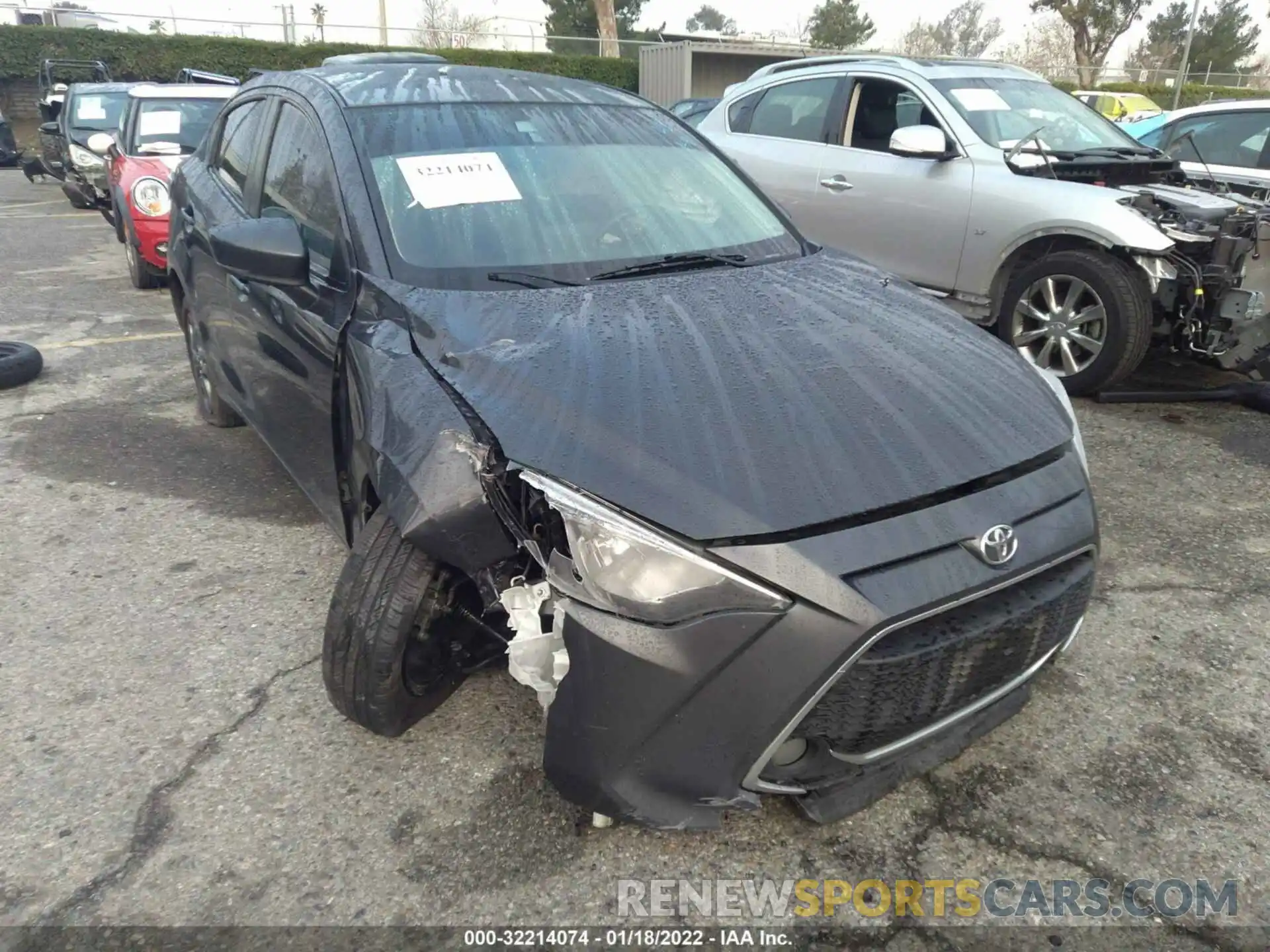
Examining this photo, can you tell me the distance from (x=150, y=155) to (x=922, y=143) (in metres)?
5.84

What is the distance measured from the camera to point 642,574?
67.4 inches

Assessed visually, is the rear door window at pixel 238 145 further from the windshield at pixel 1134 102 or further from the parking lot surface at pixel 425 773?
the windshield at pixel 1134 102

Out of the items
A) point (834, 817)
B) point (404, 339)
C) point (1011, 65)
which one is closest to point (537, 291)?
point (404, 339)

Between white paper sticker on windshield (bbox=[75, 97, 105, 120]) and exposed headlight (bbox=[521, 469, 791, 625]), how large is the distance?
13828mm

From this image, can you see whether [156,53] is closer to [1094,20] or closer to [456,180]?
[456,180]

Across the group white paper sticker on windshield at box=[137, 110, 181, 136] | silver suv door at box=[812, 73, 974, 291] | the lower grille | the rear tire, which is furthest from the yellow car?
the lower grille

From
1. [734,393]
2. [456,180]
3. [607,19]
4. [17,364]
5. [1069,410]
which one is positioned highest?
[607,19]

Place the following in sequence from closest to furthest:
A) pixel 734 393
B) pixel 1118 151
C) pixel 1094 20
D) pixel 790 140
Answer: pixel 734 393
pixel 1118 151
pixel 790 140
pixel 1094 20

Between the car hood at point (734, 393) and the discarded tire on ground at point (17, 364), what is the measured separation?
3.86 m

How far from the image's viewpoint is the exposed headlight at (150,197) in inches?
263

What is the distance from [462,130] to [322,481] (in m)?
1.16

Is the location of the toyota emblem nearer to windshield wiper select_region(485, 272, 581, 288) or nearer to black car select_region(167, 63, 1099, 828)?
black car select_region(167, 63, 1099, 828)

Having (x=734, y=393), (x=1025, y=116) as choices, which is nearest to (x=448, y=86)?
(x=734, y=393)

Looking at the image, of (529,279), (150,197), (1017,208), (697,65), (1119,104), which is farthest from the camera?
(697,65)
